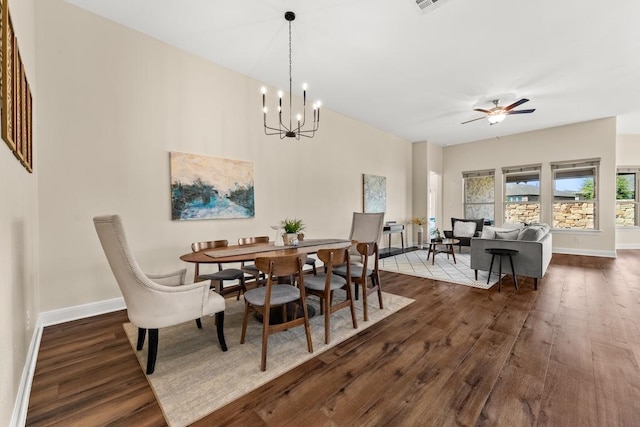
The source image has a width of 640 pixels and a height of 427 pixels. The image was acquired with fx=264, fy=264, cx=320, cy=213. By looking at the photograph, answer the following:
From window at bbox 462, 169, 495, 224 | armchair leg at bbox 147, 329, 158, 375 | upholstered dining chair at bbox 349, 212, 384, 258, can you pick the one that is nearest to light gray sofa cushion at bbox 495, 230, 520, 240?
upholstered dining chair at bbox 349, 212, 384, 258

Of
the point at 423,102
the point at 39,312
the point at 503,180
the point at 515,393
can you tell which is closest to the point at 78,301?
the point at 39,312

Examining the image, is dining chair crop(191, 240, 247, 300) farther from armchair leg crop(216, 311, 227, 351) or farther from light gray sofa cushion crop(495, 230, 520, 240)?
light gray sofa cushion crop(495, 230, 520, 240)

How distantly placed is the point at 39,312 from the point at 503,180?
9.58 meters

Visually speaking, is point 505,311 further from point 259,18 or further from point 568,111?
point 568,111

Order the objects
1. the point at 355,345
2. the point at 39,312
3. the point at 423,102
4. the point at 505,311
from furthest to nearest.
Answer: the point at 423,102, the point at 505,311, the point at 39,312, the point at 355,345

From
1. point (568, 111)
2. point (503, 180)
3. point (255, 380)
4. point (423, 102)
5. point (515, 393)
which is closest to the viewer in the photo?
point (515, 393)

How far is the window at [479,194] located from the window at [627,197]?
10.6 feet

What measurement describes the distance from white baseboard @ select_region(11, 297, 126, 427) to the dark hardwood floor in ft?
0.19

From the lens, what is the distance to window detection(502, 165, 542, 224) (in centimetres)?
709

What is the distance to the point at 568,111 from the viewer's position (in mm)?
5555

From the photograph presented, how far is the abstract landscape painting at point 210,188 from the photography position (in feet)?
11.1

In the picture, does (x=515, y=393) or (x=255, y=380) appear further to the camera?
(x=255, y=380)

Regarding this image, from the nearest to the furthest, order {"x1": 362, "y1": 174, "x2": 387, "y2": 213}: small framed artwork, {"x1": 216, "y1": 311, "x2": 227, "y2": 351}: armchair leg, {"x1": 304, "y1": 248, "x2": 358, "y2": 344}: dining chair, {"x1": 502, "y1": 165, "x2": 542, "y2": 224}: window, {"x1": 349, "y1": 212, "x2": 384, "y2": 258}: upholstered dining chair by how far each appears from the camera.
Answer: {"x1": 216, "y1": 311, "x2": 227, "y2": 351}: armchair leg → {"x1": 304, "y1": 248, "x2": 358, "y2": 344}: dining chair → {"x1": 349, "y1": 212, "x2": 384, "y2": 258}: upholstered dining chair → {"x1": 362, "y1": 174, "x2": 387, "y2": 213}: small framed artwork → {"x1": 502, "y1": 165, "x2": 542, "y2": 224}: window

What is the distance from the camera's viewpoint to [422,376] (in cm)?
186
